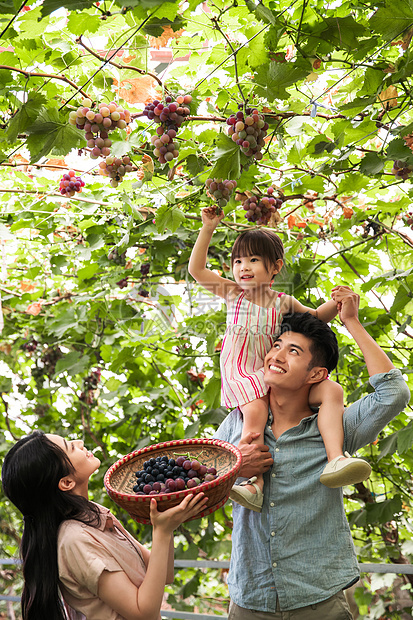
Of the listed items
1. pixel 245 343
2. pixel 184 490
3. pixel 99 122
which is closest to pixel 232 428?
pixel 245 343

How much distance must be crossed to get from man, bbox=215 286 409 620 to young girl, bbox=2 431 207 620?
24 cm

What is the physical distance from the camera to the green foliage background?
1.42 metres

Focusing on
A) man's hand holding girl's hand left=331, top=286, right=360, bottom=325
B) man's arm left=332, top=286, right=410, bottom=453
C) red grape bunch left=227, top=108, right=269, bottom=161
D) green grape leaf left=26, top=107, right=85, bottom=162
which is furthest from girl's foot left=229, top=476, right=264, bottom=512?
green grape leaf left=26, top=107, right=85, bottom=162

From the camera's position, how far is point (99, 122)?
147 cm

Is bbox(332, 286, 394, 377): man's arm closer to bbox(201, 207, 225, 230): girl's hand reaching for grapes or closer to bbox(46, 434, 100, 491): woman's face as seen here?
bbox(201, 207, 225, 230): girl's hand reaching for grapes

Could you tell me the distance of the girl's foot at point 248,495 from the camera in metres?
1.47

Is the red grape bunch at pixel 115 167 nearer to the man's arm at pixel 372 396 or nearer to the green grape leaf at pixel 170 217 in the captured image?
the green grape leaf at pixel 170 217

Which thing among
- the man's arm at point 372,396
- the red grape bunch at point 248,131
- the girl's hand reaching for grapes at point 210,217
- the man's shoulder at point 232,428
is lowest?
the man's shoulder at point 232,428

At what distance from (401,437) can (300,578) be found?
819 millimetres

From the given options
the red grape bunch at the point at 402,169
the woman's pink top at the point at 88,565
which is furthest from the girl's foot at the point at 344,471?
the red grape bunch at the point at 402,169

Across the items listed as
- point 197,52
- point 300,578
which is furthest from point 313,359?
point 197,52

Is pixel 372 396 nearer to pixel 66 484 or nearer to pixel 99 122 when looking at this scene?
pixel 66 484

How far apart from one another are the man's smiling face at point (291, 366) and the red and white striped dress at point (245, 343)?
0.45ft

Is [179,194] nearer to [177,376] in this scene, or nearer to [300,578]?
[177,376]
